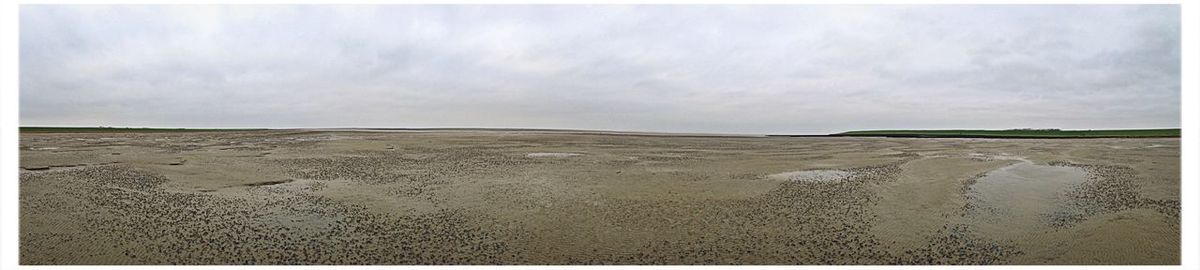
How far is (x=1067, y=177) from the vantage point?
16.9 m

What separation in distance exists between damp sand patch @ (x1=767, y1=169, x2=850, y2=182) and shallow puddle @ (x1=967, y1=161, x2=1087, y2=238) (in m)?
3.62

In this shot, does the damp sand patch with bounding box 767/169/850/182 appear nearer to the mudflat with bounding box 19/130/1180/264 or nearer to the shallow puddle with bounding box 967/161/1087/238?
the mudflat with bounding box 19/130/1180/264

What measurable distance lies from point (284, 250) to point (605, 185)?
27.2 ft

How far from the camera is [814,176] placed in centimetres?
1684

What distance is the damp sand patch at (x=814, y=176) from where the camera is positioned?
15.9 metres

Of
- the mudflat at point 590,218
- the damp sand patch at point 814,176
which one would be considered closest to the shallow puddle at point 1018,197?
the mudflat at point 590,218

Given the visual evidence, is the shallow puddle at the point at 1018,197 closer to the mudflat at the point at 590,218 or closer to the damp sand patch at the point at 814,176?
the mudflat at the point at 590,218

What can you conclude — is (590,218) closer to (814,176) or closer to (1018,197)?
(814,176)

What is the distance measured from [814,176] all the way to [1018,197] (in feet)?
17.7

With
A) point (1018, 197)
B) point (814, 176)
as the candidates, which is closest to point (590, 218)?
point (814, 176)

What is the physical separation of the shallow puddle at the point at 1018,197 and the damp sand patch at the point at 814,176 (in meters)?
3.62
